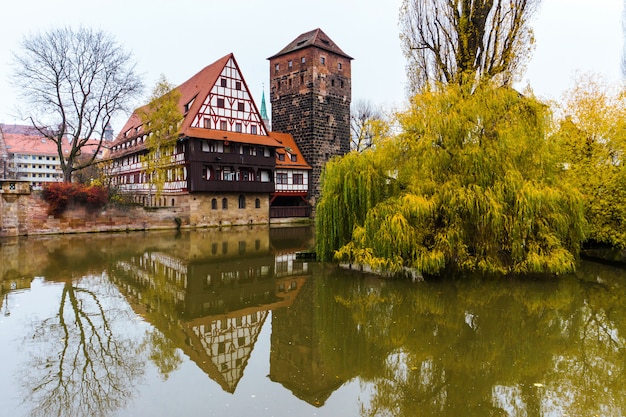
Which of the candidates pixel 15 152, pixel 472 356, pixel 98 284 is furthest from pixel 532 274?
pixel 15 152

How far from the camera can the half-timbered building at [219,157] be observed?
1175 inches

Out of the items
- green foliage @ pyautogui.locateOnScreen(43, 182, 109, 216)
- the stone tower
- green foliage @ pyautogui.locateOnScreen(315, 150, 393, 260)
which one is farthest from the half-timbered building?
green foliage @ pyautogui.locateOnScreen(315, 150, 393, 260)

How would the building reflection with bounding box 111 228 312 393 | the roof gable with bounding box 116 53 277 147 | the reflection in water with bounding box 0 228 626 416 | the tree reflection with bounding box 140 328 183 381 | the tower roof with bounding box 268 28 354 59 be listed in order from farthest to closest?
1. the tower roof with bounding box 268 28 354 59
2. the roof gable with bounding box 116 53 277 147
3. the building reflection with bounding box 111 228 312 393
4. the tree reflection with bounding box 140 328 183 381
5. the reflection in water with bounding box 0 228 626 416

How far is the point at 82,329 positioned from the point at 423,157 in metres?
8.94

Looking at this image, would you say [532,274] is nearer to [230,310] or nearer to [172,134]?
[230,310]

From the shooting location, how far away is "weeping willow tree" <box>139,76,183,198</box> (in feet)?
92.0

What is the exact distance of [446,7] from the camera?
54.6 ft

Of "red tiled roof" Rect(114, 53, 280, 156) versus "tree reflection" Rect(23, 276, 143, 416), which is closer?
"tree reflection" Rect(23, 276, 143, 416)

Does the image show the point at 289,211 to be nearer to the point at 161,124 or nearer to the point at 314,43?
the point at 161,124

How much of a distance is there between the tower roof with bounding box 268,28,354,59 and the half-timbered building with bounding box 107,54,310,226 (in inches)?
313

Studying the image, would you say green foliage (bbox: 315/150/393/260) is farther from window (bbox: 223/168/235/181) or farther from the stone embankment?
window (bbox: 223/168/235/181)

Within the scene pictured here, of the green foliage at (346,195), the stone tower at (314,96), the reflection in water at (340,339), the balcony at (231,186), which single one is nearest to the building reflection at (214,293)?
the reflection in water at (340,339)

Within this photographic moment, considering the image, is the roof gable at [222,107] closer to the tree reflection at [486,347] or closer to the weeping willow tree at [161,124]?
the weeping willow tree at [161,124]

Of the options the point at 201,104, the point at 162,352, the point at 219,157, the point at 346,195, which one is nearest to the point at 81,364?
the point at 162,352
